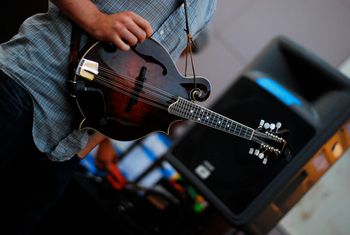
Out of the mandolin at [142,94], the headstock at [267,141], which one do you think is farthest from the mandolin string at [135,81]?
the headstock at [267,141]

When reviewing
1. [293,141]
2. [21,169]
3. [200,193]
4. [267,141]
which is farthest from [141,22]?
[200,193]

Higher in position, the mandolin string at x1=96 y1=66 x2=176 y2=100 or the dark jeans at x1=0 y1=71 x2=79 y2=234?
the mandolin string at x1=96 y1=66 x2=176 y2=100

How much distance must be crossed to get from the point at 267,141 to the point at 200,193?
1.04 m

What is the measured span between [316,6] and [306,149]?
3.05 ft

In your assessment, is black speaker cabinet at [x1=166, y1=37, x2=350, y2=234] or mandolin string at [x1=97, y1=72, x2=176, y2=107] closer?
mandolin string at [x1=97, y1=72, x2=176, y2=107]

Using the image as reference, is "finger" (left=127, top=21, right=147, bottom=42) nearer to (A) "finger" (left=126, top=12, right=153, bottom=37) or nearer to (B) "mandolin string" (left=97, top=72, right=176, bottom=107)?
(A) "finger" (left=126, top=12, right=153, bottom=37)

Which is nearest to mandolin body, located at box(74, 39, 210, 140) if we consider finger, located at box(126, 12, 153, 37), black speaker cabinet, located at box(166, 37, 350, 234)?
finger, located at box(126, 12, 153, 37)

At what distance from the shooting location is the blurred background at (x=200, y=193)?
2260mm

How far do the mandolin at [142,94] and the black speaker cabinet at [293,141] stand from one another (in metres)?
0.73

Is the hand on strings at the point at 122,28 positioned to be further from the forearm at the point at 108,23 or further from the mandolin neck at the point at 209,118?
the mandolin neck at the point at 209,118

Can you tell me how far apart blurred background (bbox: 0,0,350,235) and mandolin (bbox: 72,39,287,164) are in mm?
961

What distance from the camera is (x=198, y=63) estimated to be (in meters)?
2.70

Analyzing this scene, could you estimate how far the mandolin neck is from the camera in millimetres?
1018

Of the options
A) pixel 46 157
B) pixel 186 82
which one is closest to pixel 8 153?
pixel 46 157
